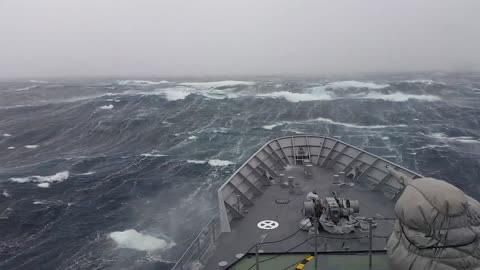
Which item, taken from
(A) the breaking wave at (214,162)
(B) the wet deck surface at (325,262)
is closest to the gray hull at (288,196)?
(B) the wet deck surface at (325,262)

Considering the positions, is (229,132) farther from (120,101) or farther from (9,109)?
(9,109)

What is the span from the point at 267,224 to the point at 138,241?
15262mm

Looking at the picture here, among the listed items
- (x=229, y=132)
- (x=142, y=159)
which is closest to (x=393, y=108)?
(x=229, y=132)

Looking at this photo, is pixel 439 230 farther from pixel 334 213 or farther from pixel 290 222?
pixel 290 222

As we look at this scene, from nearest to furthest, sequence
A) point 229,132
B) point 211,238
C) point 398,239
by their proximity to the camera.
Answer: point 398,239 → point 211,238 → point 229,132

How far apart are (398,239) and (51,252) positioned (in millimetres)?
26058

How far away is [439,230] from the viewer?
602 cm

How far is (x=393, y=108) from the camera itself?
8038 cm

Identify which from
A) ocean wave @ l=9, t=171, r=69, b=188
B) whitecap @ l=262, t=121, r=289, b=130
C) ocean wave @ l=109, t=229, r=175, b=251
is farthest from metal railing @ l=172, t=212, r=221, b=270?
whitecap @ l=262, t=121, r=289, b=130

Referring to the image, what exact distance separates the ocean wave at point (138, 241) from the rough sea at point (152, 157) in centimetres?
9

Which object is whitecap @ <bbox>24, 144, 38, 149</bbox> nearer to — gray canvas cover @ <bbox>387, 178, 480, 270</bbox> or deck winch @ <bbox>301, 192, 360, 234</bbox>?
deck winch @ <bbox>301, 192, 360, 234</bbox>

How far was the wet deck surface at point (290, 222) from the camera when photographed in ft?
38.7

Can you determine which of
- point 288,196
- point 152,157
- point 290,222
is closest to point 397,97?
point 152,157

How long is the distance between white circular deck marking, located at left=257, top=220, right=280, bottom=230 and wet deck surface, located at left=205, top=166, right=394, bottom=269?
0.19 m
